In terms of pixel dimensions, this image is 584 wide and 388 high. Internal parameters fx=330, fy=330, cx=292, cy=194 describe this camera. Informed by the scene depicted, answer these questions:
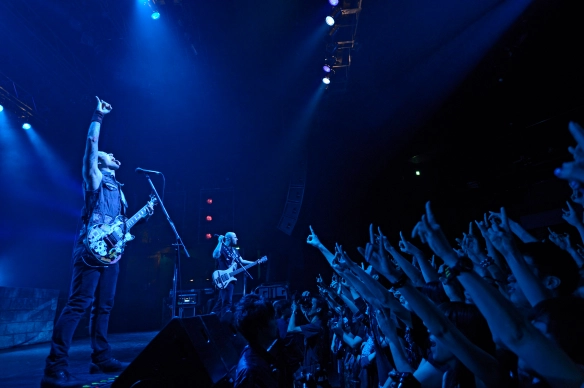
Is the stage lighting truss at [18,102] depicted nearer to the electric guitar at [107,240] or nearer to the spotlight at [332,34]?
the electric guitar at [107,240]

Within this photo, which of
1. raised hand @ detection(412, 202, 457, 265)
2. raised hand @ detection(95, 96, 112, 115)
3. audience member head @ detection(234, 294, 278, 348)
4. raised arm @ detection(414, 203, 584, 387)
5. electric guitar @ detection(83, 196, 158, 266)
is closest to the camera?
raised arm @ detection(414, 203, 584, 387)

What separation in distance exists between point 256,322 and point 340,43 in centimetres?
692

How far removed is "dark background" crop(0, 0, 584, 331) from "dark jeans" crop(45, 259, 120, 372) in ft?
19.5

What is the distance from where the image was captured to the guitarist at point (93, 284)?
2764 mm

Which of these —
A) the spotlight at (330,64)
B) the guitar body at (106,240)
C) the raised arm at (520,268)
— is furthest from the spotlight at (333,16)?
the raised arm at (520,268)

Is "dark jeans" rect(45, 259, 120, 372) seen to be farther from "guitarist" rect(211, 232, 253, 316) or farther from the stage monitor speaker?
"guitarist" rect(211, 232, 253, 316)

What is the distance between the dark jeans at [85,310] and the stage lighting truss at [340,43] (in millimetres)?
6351

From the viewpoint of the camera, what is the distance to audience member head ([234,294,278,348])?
218 centimetres

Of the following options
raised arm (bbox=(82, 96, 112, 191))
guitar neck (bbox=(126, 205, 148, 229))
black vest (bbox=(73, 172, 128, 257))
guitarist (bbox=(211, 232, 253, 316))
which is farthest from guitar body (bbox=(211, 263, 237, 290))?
raised arm (bbox=(82, 96, 112, 191))

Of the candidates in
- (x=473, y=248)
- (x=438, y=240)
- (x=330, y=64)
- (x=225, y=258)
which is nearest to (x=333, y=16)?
(x=330, y=64)

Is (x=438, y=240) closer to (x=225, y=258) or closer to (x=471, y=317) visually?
(x=471, y=317)

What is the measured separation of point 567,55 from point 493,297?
8.29 m

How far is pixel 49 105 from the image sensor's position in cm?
859

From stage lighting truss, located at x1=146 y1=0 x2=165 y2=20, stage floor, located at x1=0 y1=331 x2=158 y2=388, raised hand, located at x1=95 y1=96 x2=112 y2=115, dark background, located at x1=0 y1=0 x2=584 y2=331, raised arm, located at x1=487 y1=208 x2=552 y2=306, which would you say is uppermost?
stage lighting truss, located at x1=146 y1=0 x2=165 y2=20
